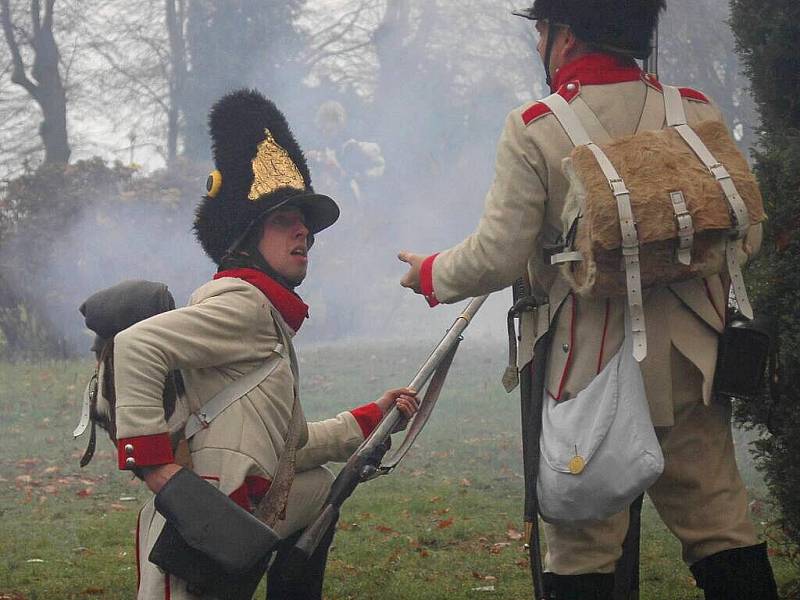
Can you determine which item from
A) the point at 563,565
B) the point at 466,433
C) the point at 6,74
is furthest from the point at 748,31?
the point at 6,74

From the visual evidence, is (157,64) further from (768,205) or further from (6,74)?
(768,205)

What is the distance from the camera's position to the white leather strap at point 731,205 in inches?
126

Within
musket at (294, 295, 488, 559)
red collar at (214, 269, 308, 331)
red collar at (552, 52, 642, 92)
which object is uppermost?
red collar at (552, 52, 642, 92)

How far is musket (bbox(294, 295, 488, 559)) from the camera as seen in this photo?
11.9 ft

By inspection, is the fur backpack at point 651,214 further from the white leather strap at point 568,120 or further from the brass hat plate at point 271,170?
the brass hat plate at point 271,170

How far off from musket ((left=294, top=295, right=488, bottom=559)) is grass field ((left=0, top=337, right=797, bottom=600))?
1.92m

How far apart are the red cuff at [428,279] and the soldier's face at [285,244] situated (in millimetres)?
502

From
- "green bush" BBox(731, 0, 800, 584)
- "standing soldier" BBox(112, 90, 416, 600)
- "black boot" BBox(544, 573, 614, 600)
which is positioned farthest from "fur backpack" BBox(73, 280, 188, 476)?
"green bush" BBox(731, 0, 800, 584)

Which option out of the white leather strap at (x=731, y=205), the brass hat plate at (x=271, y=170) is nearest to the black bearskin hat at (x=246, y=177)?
the brass hat plate at (x=271, y=170)

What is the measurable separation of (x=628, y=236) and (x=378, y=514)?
5.26m

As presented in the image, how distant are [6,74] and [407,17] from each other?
30.1ft

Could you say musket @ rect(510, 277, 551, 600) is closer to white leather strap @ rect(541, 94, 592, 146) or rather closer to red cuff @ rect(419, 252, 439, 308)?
red cuff @ rect(419, 252, 439, 308)

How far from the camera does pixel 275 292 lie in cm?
388

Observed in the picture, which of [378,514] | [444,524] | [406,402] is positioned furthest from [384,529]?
[406,402]
